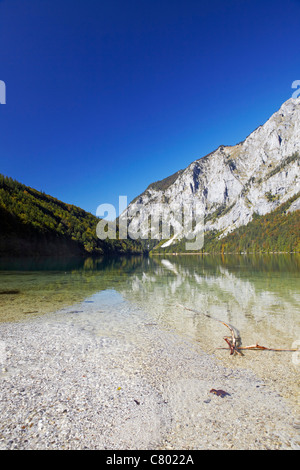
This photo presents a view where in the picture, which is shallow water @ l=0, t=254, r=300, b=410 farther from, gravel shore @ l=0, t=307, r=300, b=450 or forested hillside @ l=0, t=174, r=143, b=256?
forested hillside @ l=0, t=174, r=143, b=256

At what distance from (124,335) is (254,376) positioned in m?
7.08

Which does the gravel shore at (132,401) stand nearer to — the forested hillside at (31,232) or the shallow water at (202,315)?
the shallow water at (202,315)

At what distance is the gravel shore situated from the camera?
5219mm

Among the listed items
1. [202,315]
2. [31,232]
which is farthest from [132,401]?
[31,232]

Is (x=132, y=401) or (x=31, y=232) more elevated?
(x=31, y=232)

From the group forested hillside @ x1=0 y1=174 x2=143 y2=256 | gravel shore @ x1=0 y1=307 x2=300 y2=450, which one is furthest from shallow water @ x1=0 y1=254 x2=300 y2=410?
forested hillside @ x1=0 y1=174 x2=143 y2=256

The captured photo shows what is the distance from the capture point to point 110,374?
841 centimetres

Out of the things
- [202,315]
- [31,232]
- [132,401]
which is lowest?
[202,315]

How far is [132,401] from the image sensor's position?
678 cm

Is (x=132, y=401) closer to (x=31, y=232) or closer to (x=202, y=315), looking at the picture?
(x=202, y=315)

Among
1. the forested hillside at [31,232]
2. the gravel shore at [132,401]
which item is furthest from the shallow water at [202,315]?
the forested hillside at [31,232]

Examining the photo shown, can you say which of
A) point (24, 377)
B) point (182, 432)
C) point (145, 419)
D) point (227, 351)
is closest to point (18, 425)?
point (24, 377)

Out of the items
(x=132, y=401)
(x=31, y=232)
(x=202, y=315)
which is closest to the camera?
(x=132, y=401)

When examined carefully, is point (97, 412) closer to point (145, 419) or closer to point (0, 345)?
point (145, 419)
